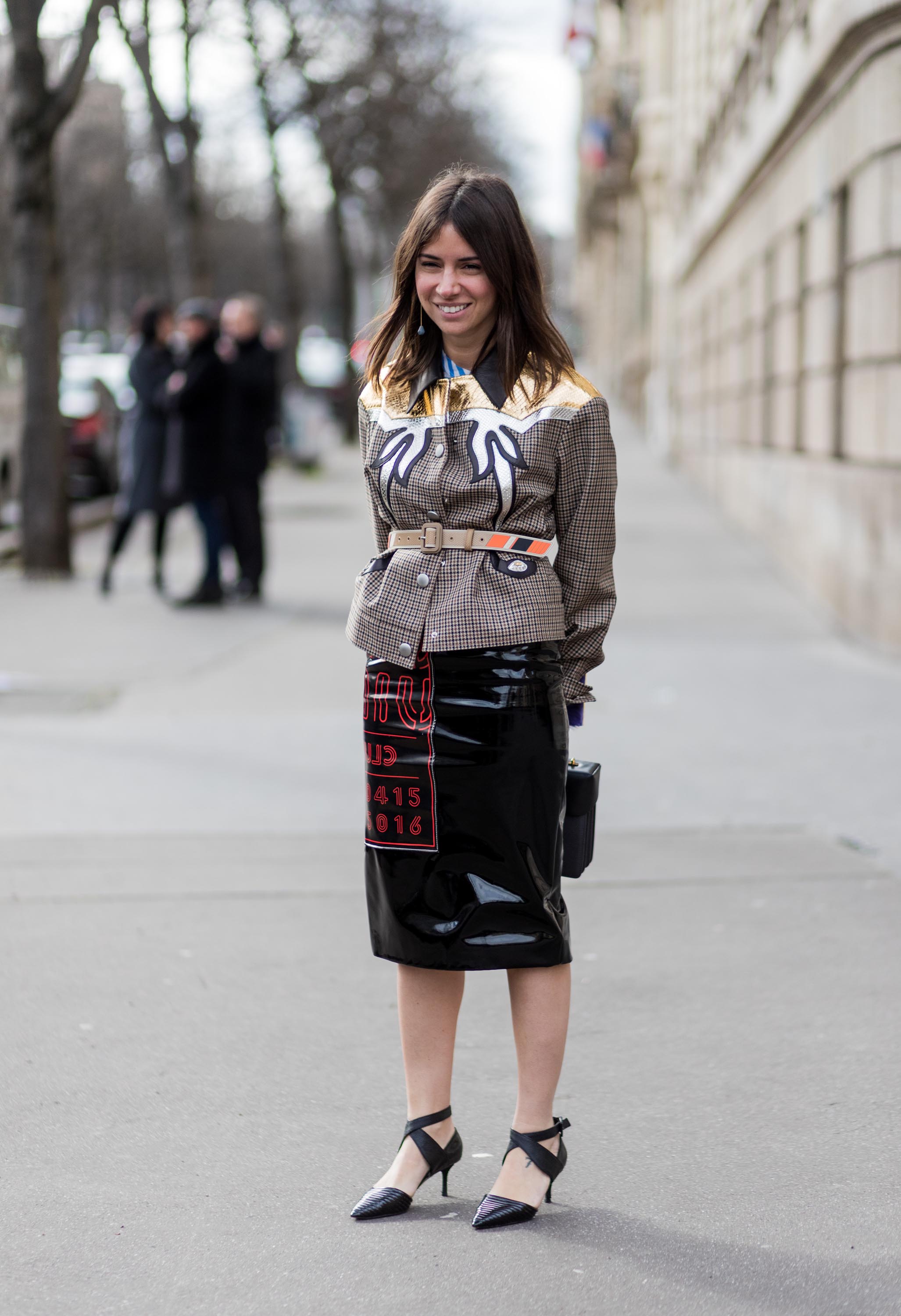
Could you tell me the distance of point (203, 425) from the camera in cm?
1127

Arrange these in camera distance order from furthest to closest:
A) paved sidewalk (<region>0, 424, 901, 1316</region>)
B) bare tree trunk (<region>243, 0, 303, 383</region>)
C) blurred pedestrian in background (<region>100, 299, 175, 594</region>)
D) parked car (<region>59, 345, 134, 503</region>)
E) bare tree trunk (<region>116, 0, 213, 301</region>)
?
bare tree trunk (<region>243, 0, 303, 383</region>) → bare tree trunk (<region>116, 0, 213, 301</region>) → parked car (<region>59, 345, 134, 503</region>) → blurred pedestrian in background (<region>100, 299, 175, 594</region>) → paved sidewalk (<region>0, 424, 901, 1316</region>)

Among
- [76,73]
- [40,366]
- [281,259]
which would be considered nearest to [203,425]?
[40,366]

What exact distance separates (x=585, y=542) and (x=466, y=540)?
0.24 metres

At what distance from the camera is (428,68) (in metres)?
28.3

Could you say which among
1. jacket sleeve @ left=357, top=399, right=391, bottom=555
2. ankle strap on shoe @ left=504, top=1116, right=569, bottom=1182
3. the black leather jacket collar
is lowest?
ankle strap on shoe @ left=504, top=1116, right=569, bottom=1182

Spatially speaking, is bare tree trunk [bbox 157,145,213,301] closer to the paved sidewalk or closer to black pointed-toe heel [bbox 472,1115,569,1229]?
the paved sidewalk

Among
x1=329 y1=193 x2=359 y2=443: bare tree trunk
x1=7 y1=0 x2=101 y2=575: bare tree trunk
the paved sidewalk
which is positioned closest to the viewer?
the paved sidewalk

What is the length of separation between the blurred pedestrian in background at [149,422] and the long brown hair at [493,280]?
8.19 meters

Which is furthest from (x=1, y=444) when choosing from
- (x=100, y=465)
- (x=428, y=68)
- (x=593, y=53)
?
(x=593, y=53)

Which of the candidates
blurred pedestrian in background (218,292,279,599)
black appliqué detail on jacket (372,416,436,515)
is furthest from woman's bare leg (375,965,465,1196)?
blurred pedestrian in background (218,292,279,599)

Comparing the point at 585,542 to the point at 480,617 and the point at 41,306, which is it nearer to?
the point at 480,617

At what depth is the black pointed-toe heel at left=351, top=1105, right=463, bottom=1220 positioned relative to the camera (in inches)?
124

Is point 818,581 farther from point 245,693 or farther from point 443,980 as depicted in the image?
point 443,980

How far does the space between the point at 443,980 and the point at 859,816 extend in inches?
131
